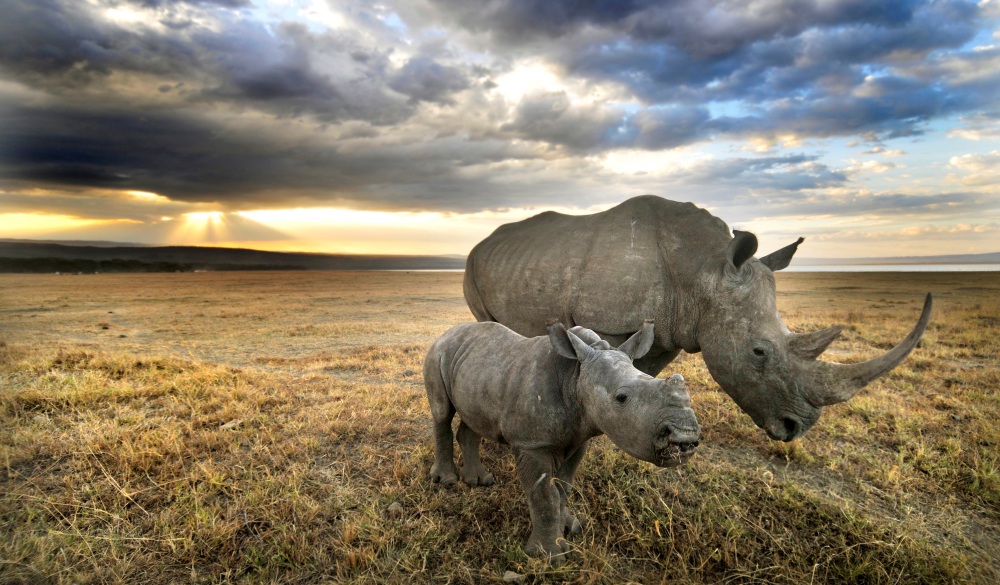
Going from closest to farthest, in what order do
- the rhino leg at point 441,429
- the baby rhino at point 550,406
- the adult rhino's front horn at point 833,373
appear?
the baby rhino at point 550,406 → the adult rhino's front horn at point 833,373 → the rhino leg at point 441,429

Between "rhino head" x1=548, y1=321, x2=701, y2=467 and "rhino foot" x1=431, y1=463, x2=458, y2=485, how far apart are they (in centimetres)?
188

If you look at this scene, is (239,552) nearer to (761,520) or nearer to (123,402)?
(761,520)

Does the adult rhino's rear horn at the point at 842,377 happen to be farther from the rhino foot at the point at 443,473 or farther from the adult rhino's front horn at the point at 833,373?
the rhino foot at the point at 443,473

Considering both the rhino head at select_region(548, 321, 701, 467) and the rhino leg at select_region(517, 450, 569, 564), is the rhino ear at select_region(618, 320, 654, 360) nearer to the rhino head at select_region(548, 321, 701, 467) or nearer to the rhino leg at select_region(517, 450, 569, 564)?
the rhino head at select_region(548, 321, 701, 467)

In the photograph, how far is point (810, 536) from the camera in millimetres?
3453

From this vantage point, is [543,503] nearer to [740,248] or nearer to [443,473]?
[443,473]

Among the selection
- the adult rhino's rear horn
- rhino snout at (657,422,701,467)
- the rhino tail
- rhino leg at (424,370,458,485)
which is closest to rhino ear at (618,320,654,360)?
rhino snout at (657,422,701,467)

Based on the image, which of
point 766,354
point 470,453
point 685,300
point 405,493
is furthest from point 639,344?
point 405,493

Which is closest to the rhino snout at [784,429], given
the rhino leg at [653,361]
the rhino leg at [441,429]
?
the rhino leg at [653,361]

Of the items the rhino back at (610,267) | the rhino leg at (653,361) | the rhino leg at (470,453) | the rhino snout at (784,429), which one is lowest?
the rhino leg at (470,453)

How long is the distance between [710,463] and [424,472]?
2.80m

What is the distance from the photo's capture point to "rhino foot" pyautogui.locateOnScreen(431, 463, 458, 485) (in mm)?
4176

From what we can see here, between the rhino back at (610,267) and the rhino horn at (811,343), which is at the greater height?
the rhino back at (610,267)

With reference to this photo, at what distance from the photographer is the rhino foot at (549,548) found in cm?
308
